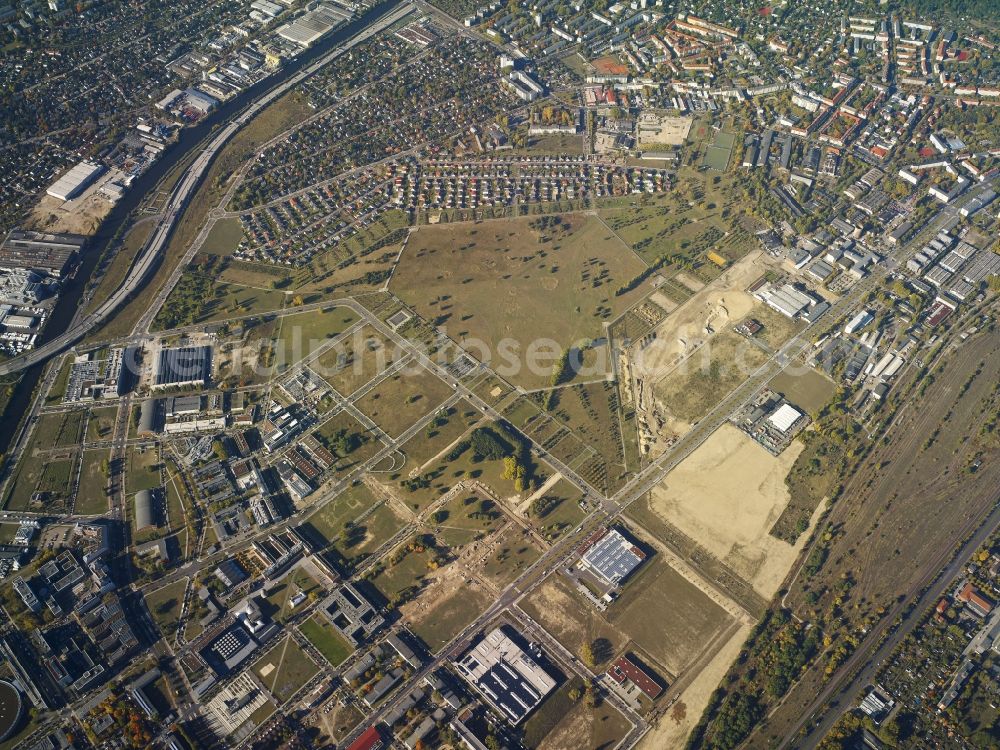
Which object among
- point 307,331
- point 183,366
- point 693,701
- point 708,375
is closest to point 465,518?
point 693,701

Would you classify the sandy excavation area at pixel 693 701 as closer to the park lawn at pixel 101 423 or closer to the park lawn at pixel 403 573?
the park lawn at pixel 403 573

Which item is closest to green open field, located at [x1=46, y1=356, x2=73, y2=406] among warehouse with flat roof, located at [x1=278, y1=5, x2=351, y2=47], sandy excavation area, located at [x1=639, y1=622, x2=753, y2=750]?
sandy excavation area, located at [x1=639, y1=622, x2=753, y2=750]

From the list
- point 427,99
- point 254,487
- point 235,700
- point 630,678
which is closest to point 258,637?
point 235,700

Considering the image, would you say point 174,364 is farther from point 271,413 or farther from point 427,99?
point 427,99

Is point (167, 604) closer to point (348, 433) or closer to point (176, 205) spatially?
point (348, 433)

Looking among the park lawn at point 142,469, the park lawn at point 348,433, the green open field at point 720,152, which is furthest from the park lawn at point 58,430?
the green open field at point 720,152

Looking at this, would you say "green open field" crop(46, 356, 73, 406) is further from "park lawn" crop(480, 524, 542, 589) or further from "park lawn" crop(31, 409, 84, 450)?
"park lawn" crop(480, 524, 542, 589)
